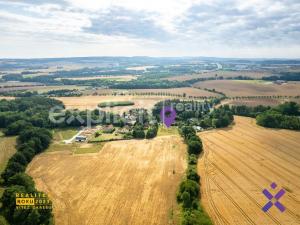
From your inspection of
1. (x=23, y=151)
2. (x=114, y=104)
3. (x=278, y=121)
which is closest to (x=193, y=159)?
(x=23, y=151)

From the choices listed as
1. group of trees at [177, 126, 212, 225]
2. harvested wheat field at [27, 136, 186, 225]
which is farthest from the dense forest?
group of trees at [177, 126, 212, 225]

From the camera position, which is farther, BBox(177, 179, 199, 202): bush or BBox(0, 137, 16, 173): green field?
BBox(0, 137, 16, 173): green field

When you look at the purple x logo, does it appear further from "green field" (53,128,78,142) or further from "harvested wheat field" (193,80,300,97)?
"harvested wheat field" (193,80,300,97)

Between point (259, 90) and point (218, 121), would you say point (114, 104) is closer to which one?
point (218, 121)

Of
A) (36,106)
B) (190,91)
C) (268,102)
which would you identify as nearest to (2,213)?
(36,106)

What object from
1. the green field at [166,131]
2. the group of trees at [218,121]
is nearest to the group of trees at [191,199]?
the green field at [166,131]

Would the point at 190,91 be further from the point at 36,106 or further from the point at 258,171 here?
the point at 258,171
